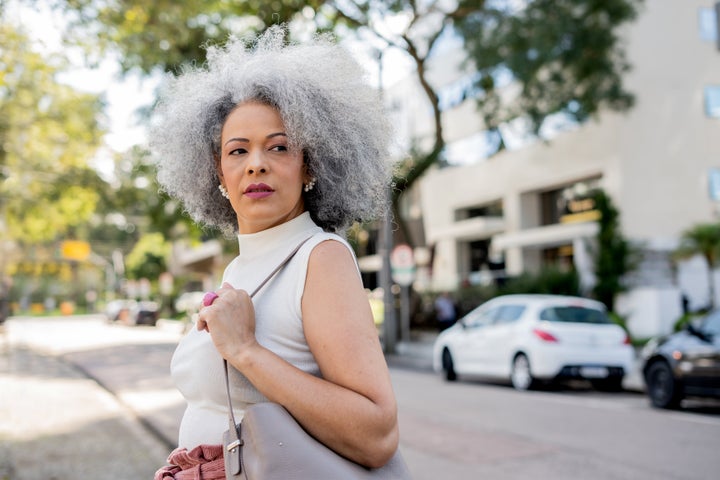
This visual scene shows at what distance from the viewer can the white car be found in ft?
41.9

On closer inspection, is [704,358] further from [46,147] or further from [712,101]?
[712,101]

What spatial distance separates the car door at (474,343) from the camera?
1438 centimetres

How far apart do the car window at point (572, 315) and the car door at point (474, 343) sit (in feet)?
4.39

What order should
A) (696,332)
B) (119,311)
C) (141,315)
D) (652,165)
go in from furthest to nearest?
1. (119,311)
2. (141,315)
3. (652,165)
4. (696,332)

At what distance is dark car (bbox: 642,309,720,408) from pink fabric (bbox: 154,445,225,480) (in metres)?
9.05

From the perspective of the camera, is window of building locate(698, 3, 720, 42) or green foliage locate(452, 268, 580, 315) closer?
green foliage locate(452, 268, 580, 315)

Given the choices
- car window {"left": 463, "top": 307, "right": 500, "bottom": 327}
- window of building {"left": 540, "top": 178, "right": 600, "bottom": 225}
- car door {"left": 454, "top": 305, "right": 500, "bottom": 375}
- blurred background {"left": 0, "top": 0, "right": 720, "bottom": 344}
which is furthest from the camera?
window of building {"left": 540, "top": 178, "right": 600, "bottom": 225}

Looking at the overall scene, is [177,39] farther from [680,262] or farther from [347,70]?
[680,262]

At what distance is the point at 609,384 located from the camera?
43.7 ft

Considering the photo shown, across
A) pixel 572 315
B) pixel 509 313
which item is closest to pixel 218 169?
pixel 572 315

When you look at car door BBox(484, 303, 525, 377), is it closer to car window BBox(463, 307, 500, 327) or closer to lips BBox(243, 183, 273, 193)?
car window BBox(463, 307, 500, 327)

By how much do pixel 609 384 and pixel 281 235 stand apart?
496 inches

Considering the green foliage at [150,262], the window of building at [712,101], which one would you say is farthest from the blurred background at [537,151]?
the green foliage at [150,262]

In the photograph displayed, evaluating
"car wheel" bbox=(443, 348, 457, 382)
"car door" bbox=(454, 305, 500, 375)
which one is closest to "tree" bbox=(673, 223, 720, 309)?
"car door" bbox=(454, 305, 500, 375)
